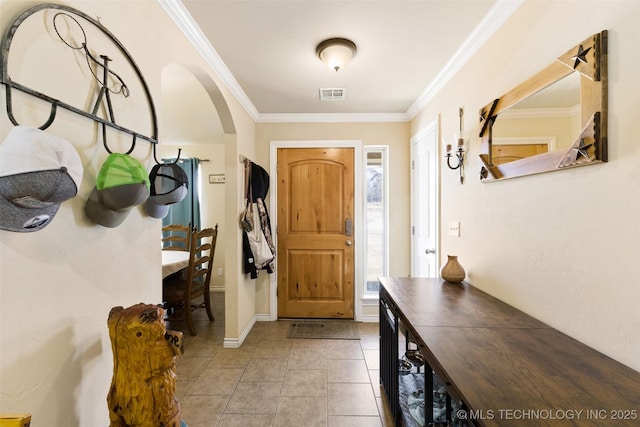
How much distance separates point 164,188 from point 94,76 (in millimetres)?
473

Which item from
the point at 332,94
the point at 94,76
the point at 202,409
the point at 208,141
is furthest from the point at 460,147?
the point at 208,141

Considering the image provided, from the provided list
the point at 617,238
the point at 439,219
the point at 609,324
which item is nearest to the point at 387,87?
the point at 439,219

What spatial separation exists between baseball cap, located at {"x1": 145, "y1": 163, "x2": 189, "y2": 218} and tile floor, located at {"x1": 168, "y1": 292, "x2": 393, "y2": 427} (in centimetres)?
138

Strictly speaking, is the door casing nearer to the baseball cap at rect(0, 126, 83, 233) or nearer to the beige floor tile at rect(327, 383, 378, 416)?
the beige floor tile at rect(327, 383, 378, 416)

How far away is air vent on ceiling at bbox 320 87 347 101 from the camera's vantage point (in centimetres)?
243

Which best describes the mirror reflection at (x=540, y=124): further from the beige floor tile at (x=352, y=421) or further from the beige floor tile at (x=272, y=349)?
the beige floor tile at (x=272, y=349)

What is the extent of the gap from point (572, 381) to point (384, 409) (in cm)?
129

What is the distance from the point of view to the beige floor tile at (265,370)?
2.06 metres

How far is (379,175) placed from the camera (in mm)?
3205

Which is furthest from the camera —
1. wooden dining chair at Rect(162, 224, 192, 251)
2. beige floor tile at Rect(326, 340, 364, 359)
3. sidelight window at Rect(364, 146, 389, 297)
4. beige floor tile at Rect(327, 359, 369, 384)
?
wooden dining chair at Rect(162, 224, 192, 251)

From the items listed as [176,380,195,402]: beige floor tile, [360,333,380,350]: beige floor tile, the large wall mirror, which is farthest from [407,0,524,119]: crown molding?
[176,380,195,402]: beige floor tile

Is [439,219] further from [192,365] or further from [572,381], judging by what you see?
[192,365]

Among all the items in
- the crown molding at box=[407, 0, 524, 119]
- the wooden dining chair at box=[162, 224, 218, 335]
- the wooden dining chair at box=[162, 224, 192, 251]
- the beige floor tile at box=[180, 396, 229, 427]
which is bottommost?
the beige floor tile at box=[180, 396, 229, 427]

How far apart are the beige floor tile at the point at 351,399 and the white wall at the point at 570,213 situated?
1081mm
